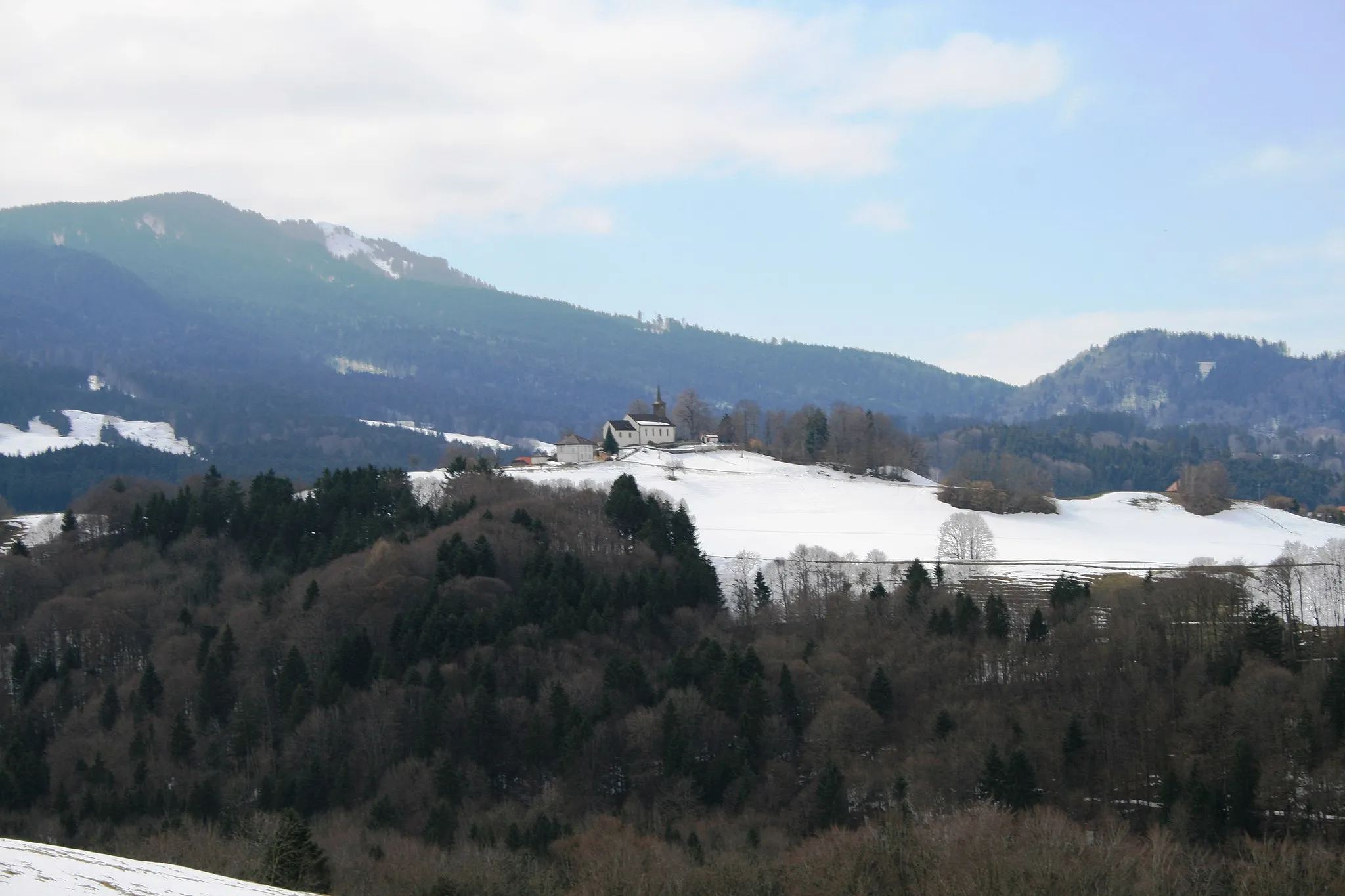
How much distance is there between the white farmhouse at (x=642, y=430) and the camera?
125 meters

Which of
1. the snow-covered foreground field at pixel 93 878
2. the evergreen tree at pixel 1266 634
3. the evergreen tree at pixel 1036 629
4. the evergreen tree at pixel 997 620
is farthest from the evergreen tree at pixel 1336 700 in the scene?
the snow-covered foreground field at pixel 93 878

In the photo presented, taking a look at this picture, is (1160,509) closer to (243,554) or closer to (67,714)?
(243,554)

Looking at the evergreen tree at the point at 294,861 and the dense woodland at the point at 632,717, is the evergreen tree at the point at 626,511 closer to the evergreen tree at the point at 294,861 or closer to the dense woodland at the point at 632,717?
the dense woodland at the point at 632,717

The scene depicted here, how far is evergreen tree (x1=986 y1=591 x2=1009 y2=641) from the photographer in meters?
63.5

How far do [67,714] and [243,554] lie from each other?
1795 centimetres

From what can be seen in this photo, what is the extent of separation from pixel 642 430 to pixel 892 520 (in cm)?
3674

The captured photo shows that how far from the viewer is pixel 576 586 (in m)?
70.1

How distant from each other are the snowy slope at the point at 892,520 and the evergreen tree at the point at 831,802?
104 ft

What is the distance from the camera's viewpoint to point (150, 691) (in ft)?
208

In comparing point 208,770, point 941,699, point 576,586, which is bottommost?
point 208,770

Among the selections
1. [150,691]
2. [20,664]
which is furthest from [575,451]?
[150,691]

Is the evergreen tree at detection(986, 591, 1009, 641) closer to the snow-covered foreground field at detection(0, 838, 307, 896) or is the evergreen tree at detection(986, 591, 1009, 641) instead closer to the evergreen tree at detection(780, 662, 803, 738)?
the evergreen tree at detection(780, 662, 803, 738)

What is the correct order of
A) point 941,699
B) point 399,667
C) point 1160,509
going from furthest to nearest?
point 1160,509 < point 399,667 < point 941,699

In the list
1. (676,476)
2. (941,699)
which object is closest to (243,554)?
(676,476)
